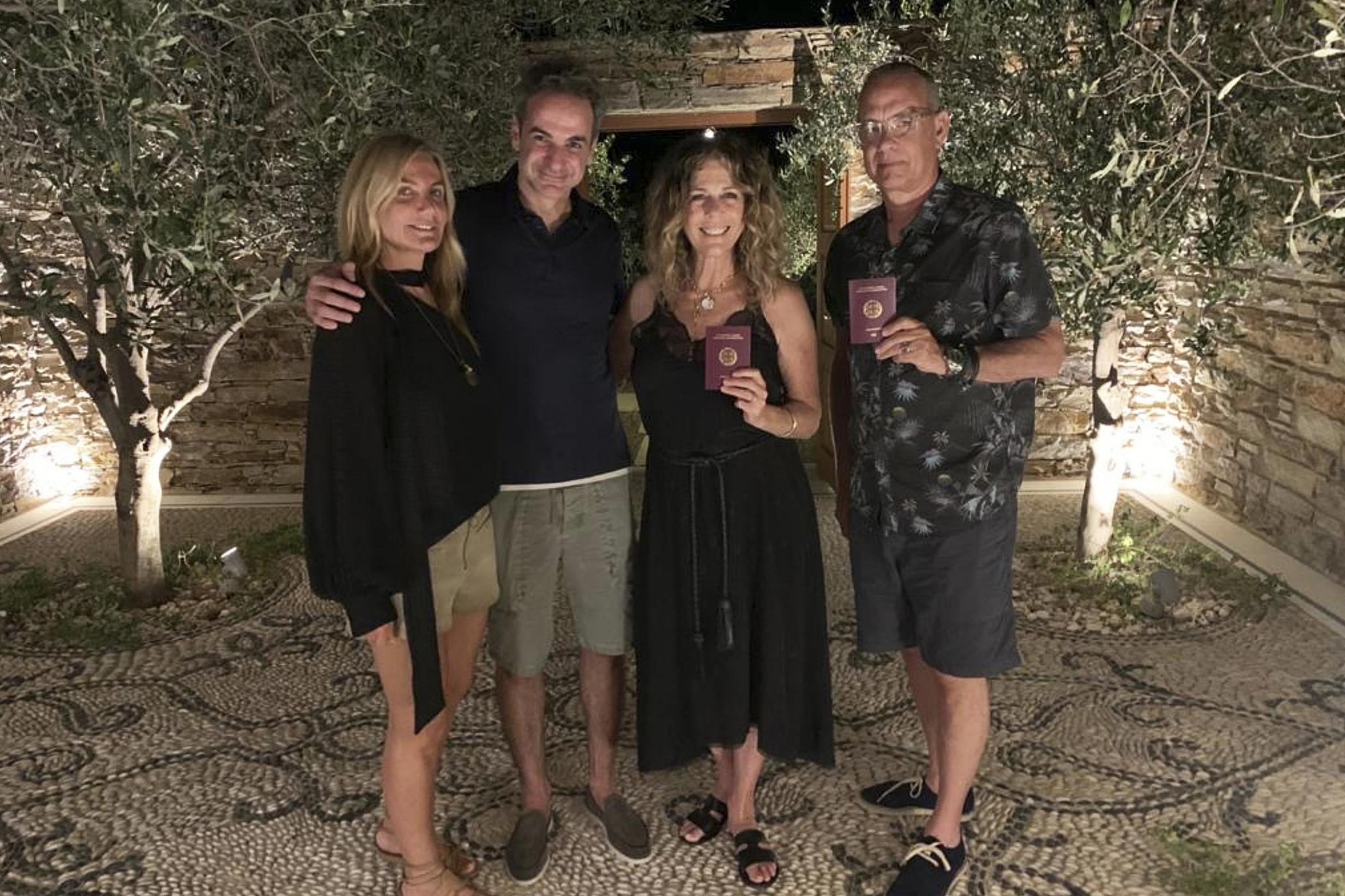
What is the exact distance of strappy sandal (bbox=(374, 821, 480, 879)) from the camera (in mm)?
2568

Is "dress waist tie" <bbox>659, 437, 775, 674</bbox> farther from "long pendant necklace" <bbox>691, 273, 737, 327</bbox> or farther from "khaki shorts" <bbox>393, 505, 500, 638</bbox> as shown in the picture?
"khaki shorts" <bbox>393, 505, 500, 638</bbox>

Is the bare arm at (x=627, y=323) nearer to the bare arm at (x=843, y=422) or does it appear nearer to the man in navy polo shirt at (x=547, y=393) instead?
the man in navy polo shirt at (x=547, y=393)

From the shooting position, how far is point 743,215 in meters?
2.30

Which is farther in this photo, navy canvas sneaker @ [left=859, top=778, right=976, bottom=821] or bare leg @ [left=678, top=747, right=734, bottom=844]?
navy canvas sneaker @ [left=859, top=778, right=976, bottom=821]

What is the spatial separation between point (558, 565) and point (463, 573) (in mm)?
330

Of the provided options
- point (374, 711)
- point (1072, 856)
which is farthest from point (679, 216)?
point (374, 711)

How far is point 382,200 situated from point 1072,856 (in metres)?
2.52

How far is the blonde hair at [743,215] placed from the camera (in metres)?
2.29

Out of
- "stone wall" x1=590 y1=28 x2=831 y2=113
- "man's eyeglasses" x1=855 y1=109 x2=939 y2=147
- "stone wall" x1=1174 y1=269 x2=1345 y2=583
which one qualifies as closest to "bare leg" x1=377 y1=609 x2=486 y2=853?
"man's eyeglasses" x1=855 y1=109 x2=939 y2=147

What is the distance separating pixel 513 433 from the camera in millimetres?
2375

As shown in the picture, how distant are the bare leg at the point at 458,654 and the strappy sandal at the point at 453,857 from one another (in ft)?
0.75

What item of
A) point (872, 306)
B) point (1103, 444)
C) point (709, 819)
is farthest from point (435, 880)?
point (1103, 444)

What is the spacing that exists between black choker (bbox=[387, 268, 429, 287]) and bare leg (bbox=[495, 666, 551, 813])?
3.51 ft

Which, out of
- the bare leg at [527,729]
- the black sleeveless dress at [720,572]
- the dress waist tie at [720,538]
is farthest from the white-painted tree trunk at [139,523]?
the dress waist tie at [720,538]
